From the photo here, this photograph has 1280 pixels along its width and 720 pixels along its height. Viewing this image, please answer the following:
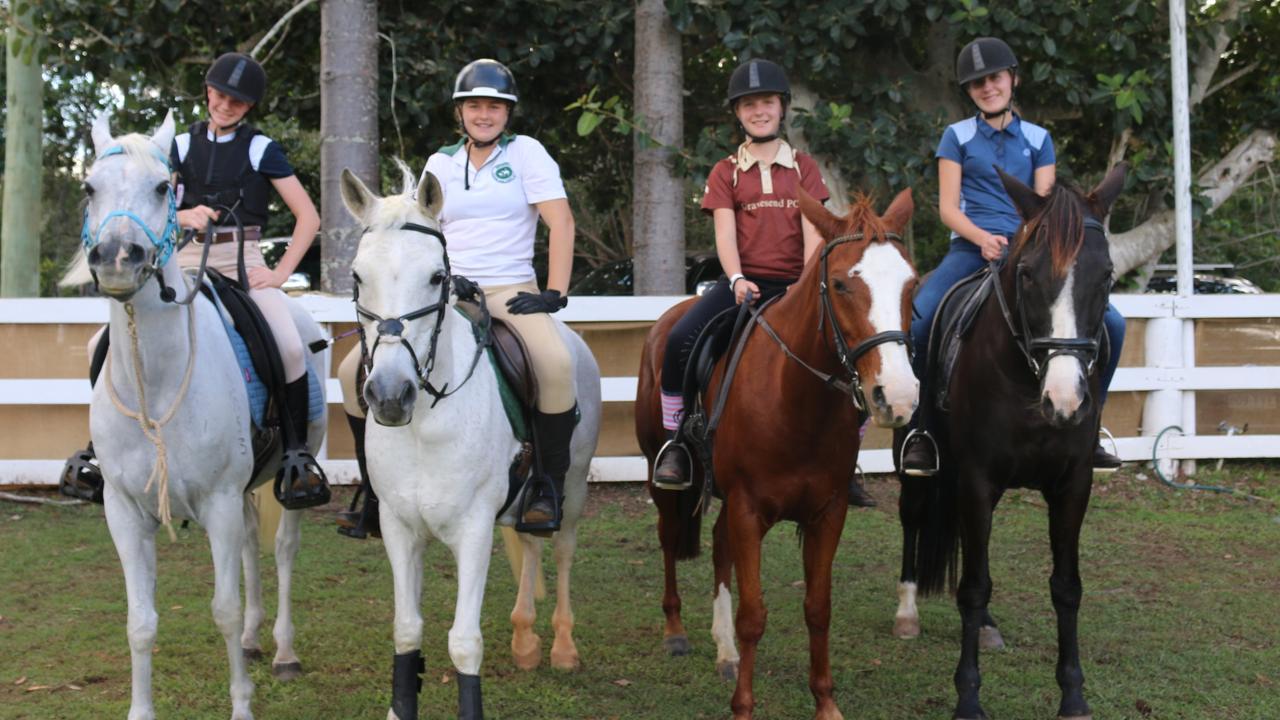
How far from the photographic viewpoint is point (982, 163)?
19.3 ft

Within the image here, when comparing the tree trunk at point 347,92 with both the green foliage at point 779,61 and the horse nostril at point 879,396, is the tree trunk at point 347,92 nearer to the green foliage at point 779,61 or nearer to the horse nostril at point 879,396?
the green foliage at point 779,61

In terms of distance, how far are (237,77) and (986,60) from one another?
357 cm

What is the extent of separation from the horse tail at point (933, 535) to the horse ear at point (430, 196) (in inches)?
118

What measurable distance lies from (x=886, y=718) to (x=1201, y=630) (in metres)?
2.19

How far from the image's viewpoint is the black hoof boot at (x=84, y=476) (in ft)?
16.8

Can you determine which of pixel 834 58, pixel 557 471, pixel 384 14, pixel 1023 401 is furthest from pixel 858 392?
pixel 384 14

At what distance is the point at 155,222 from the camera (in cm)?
423

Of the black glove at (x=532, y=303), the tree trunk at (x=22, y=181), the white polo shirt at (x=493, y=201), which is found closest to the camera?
the black glove at (x=532, y=303)

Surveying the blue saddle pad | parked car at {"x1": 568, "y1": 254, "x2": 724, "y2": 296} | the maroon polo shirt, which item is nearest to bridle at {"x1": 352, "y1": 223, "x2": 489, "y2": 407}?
the blue saddle pad

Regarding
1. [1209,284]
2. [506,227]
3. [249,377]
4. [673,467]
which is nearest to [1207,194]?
[1209,284]

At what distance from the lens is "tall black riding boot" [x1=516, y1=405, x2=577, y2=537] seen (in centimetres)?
496

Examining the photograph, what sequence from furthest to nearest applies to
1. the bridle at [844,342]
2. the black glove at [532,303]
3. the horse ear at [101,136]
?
1. the black glove at [532,303]
2. the horse ear at [101,136]
3. the bridle at [844,342]

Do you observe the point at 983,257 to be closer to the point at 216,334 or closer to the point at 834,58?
the point at 216,334

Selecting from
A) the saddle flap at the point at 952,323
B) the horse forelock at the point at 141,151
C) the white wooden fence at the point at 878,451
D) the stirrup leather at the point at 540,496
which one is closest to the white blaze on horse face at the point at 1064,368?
the saddle flap at the point at 952,323
